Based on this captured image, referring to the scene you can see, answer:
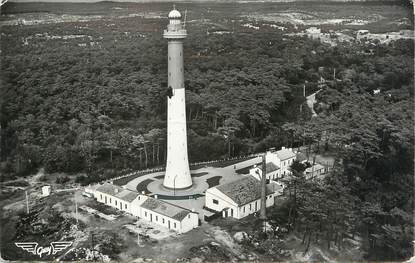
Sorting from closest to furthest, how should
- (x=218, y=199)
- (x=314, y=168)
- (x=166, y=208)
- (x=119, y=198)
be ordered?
(x=166, y=208) < (x=218, y=199) < (x=119, y=198) < (x=314, y=168)

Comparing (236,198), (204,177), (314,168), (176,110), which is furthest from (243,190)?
(314,168)

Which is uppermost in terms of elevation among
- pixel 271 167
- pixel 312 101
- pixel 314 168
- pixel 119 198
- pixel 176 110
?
pixel 176 110

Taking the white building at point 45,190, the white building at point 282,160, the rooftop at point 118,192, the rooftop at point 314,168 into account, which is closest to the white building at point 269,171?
the white building at point 282,160

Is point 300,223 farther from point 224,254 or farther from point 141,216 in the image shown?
point 141,216

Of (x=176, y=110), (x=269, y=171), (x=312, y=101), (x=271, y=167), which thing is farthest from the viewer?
(x=312, y=101)

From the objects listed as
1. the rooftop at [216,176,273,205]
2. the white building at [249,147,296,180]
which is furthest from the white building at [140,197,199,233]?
the white building at [249,147,296,180]

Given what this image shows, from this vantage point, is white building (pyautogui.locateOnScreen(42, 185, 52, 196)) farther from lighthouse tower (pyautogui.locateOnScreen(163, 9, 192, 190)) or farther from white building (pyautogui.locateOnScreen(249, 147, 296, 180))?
white building (pyautogui.locateOnScreen(249, 147, 296, 180))

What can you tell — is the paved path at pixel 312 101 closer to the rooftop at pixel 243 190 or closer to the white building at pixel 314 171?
the white building at pixel 314 171

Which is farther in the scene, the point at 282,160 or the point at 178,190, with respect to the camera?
the point at 282,160

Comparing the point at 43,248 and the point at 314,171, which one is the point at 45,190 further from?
the point at 314,171
